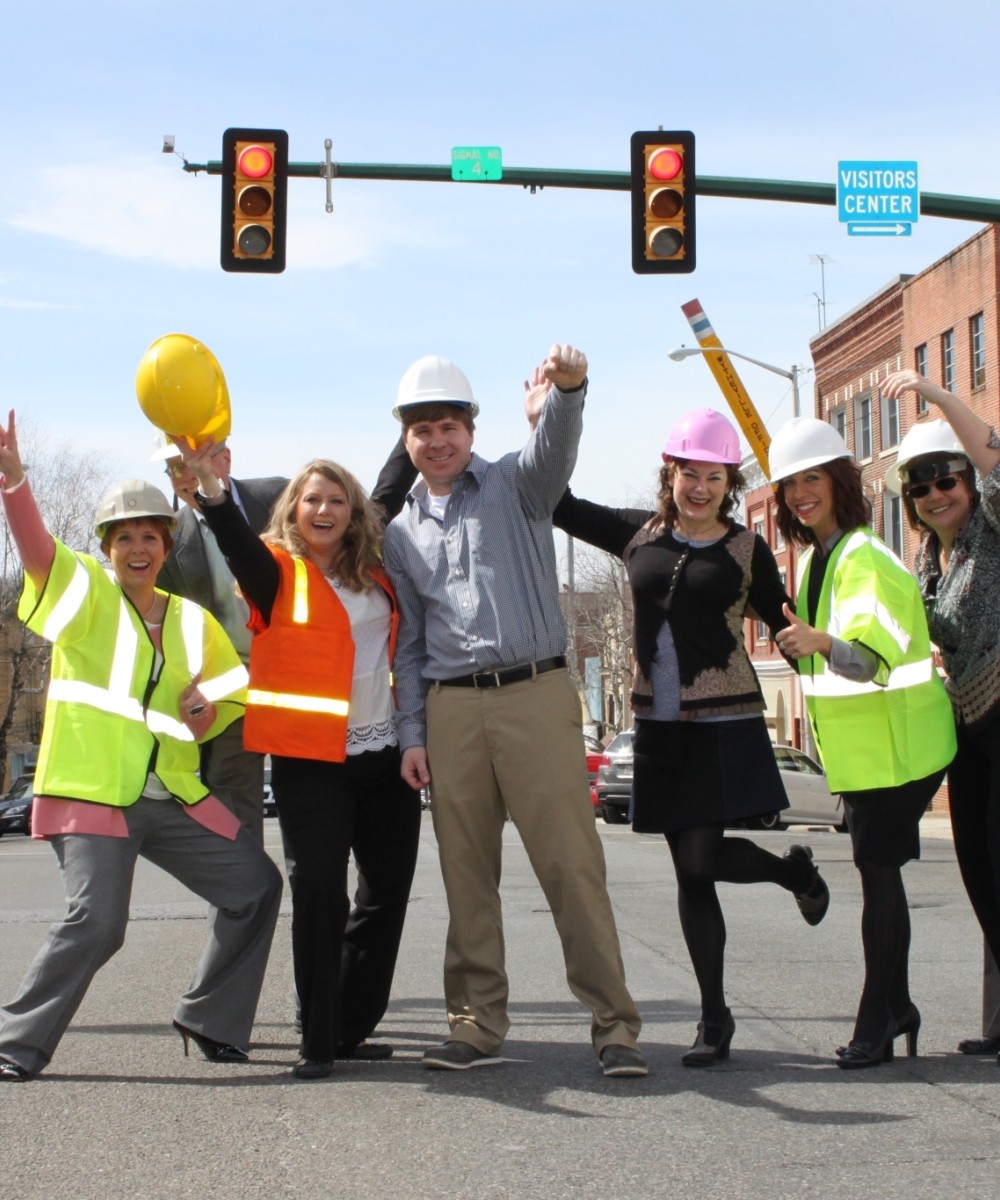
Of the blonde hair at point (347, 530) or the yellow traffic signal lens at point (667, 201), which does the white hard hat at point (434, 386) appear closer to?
the blonde hair at point (347, 530)

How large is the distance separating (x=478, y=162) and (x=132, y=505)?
7890 mm

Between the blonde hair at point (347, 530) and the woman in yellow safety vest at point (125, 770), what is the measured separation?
0.42m

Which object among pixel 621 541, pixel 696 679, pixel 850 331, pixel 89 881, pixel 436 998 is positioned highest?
pixel 850 331

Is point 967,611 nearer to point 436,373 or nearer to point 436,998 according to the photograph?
point 436,373

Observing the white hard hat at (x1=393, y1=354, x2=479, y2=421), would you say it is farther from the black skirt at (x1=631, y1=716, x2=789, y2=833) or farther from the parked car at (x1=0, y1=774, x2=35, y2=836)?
the parked car at (x1=0, y1=774, x2=35, y2=836)

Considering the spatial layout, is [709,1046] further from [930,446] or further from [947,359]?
[947,359]

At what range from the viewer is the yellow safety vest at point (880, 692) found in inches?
217

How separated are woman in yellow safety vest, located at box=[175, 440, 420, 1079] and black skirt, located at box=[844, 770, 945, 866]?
1.49 m

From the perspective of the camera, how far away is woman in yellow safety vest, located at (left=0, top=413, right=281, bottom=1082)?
5441 mm

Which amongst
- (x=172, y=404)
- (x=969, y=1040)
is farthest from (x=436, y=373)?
(x=969, y=1040)

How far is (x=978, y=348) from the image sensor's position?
3775cm

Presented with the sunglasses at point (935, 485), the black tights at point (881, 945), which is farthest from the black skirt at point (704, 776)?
the sunglasses at point (935, 485)

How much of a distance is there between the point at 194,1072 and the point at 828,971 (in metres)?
3.73

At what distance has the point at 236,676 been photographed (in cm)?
596
